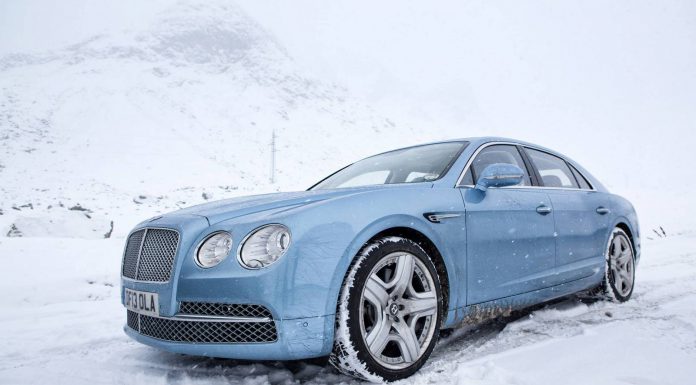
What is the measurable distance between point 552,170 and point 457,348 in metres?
2.02

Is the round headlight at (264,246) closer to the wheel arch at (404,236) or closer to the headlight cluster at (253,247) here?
the headlight cluster at (253,247)

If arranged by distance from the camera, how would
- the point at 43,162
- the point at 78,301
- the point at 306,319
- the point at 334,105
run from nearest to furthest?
the point at 306,319 → the point at 78,301 → the point at 43,162 → the point at 334,105

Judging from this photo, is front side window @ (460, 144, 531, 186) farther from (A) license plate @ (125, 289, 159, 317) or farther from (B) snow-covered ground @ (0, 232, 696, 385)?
(A) license plate @ (125, 289, 159, 317)

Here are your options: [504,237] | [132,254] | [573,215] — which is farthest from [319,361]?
[573,215]

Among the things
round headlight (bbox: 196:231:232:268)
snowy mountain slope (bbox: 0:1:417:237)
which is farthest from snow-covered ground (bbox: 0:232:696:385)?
snowy mountain slope (bbox: 0:1:417:237)

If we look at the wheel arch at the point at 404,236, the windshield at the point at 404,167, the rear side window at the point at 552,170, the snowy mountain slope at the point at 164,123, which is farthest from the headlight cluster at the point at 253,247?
the snowy mountain slope at the point at 164,123

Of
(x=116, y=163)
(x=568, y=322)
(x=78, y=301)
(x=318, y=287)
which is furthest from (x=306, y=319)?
(x=116, y=163)

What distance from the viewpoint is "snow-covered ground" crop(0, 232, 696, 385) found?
2287 mm

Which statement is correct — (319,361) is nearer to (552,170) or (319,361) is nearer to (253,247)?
(253,247)

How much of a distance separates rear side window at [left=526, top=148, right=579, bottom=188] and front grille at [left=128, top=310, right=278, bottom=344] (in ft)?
8.77

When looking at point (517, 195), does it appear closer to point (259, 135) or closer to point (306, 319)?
point (306, 319)

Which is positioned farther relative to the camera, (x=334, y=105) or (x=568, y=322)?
(x=334, y=105)

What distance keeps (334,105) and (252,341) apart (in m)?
59.2

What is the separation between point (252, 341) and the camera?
207cm
